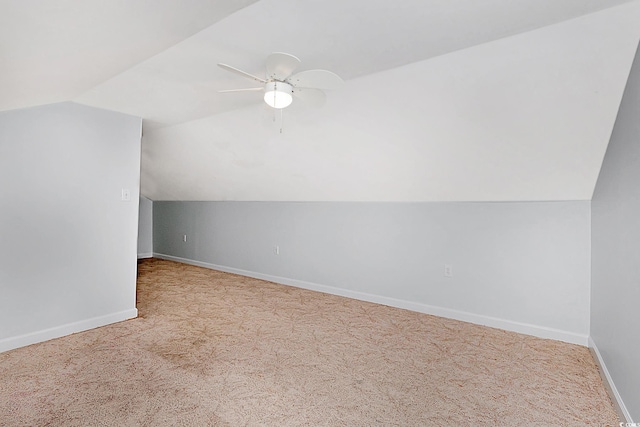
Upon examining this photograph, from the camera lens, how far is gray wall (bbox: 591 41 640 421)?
65.6 inches

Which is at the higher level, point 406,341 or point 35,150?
point 35,150

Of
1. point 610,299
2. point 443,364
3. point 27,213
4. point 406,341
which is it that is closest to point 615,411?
point 610,299

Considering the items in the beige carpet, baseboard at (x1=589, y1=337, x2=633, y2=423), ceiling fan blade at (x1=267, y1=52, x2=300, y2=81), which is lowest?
the beige carpet

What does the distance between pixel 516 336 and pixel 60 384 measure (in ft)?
11.2

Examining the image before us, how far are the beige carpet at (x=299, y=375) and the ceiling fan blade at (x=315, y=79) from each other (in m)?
1.85

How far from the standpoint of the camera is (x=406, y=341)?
9.27ft

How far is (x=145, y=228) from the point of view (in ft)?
23.1

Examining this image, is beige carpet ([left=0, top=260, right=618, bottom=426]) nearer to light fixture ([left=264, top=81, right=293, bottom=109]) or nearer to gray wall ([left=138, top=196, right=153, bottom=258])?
light fixture ([left=264, top=81, right=293, bottom=109])

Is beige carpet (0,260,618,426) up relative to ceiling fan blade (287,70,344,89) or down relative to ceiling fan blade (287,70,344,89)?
down

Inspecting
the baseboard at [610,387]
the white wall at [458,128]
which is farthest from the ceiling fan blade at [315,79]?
the baseboard at [610,387]

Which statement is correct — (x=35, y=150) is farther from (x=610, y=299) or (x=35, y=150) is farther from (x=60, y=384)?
(x=610, y=299)

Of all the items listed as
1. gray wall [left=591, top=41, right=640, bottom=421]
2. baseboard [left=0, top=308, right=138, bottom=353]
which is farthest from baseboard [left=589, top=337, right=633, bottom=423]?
baseboard [left=0, top=308, right=138, bottom=353]

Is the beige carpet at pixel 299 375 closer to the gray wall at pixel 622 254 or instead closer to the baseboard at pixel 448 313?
the baseboard at pixel 448 313

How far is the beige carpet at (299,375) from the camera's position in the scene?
1818 millimetres
